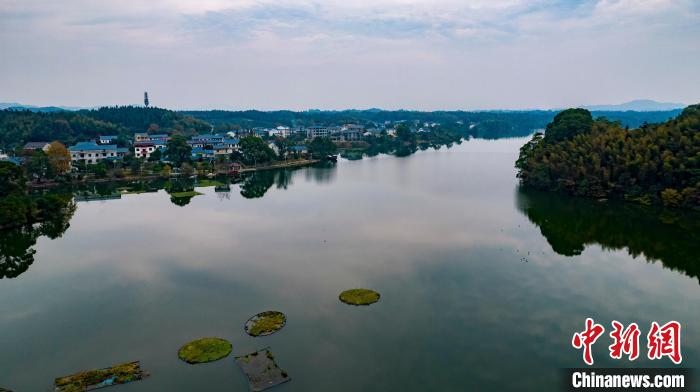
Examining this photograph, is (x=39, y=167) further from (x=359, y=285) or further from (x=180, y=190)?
(x=359, y=285)

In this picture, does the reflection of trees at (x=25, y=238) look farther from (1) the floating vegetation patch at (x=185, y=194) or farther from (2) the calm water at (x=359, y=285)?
(1) the floating vegetation patch at (x=185, y=194)

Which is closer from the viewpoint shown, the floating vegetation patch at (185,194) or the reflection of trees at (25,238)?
the reflection of trees at (25,238)

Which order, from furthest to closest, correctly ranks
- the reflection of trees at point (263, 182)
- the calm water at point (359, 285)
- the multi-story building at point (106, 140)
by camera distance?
1. the multi-story building at point (106, 140)
2. the reflection of trees at point (263, 182)
3. the calm water at point (359, 285)

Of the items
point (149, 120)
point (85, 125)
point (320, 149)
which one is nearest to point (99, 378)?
point (320, 149)

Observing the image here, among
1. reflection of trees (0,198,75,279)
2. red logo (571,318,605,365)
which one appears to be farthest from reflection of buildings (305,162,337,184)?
red logo (571,318,605,365)

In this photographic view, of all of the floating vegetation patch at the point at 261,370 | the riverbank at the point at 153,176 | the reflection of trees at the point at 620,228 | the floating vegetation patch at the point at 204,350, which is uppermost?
the riverbank at the point at 153,176

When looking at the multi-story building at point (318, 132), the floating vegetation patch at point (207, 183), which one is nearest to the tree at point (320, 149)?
the floating vegetation patch at point (207, 183)

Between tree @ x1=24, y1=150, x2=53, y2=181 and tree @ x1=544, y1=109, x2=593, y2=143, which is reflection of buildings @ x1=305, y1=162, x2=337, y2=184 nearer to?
tree @ x1=544, y1=109, x2=593, y2=143

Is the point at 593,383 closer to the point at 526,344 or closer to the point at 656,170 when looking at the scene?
the point at 526,344
